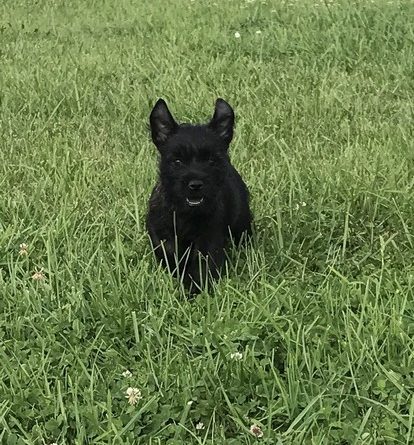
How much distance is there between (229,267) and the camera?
3.72m

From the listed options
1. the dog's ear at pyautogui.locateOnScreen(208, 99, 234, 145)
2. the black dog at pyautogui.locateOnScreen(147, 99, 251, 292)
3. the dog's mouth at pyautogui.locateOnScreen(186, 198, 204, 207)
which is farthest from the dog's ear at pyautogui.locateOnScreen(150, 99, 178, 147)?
the dog's mouth at pyautogui.locateOnScreen(186, 198, 204, 207)

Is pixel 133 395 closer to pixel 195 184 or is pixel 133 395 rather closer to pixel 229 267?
pixel 195 184

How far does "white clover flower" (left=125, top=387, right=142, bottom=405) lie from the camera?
2.55 m

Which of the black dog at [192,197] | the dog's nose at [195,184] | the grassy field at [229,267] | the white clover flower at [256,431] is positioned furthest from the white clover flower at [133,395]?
the dog's nose at [195,184]

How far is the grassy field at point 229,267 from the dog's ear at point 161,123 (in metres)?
0.59

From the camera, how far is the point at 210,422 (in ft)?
8.41

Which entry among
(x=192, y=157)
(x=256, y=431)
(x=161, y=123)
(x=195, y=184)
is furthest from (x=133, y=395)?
(x=161, y=123)

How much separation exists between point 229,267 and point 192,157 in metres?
0.71

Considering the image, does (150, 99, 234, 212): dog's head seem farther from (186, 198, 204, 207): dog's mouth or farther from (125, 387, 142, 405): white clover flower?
(125, 387, 142, 405): white clover flower

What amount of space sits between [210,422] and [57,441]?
0.58 meters

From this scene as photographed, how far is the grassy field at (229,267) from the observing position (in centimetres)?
256

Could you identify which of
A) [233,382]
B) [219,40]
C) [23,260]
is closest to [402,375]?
[233,382]

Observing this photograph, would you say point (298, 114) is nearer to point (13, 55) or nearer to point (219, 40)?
point (219, 40)

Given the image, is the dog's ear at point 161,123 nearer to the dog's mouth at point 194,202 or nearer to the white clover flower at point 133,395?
the dog's mouth at point 194,202
